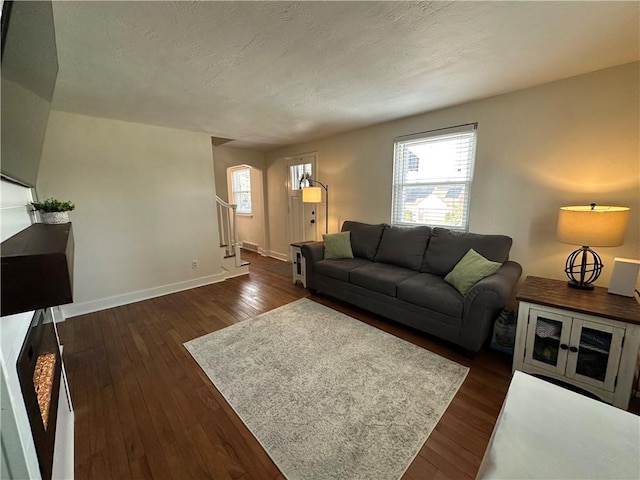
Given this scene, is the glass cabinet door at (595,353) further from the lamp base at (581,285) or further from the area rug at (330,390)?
the area rug at (330,390)

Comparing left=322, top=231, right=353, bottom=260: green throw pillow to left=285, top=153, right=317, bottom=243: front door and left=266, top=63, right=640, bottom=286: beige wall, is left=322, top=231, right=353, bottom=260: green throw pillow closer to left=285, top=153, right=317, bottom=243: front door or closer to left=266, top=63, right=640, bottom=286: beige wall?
left=285, top=153, right=317, bottom=243: front door

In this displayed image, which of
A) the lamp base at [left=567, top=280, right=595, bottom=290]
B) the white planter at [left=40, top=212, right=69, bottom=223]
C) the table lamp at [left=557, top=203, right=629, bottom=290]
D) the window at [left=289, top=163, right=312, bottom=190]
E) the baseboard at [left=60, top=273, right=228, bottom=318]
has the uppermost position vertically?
the window at [left=289, top=163, right=312, bottom=190]

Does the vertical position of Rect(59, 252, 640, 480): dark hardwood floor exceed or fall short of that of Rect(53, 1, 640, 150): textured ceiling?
it falls short

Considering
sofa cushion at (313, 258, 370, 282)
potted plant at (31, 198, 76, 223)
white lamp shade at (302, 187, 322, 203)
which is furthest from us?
white lamp shade at (302, 187, 322, 203)

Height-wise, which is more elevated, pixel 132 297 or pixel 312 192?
pixel 312 192

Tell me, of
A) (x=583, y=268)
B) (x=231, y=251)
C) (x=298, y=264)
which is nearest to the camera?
(x=583, y=268)

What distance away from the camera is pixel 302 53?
1.71 metres

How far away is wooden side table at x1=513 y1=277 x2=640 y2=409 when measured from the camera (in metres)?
1.56

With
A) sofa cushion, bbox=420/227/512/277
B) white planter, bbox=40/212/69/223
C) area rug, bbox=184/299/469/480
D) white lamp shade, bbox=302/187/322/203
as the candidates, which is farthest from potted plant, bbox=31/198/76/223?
sofa cushion, bbox=420/227/512/277

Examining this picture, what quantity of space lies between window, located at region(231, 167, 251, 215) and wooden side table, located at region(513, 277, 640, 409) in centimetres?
562

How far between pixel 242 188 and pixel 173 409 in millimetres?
5426

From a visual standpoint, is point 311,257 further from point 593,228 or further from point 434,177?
point 593,228

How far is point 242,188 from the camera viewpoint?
6.41m

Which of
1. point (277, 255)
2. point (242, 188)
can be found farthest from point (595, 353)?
point (242, 188)
